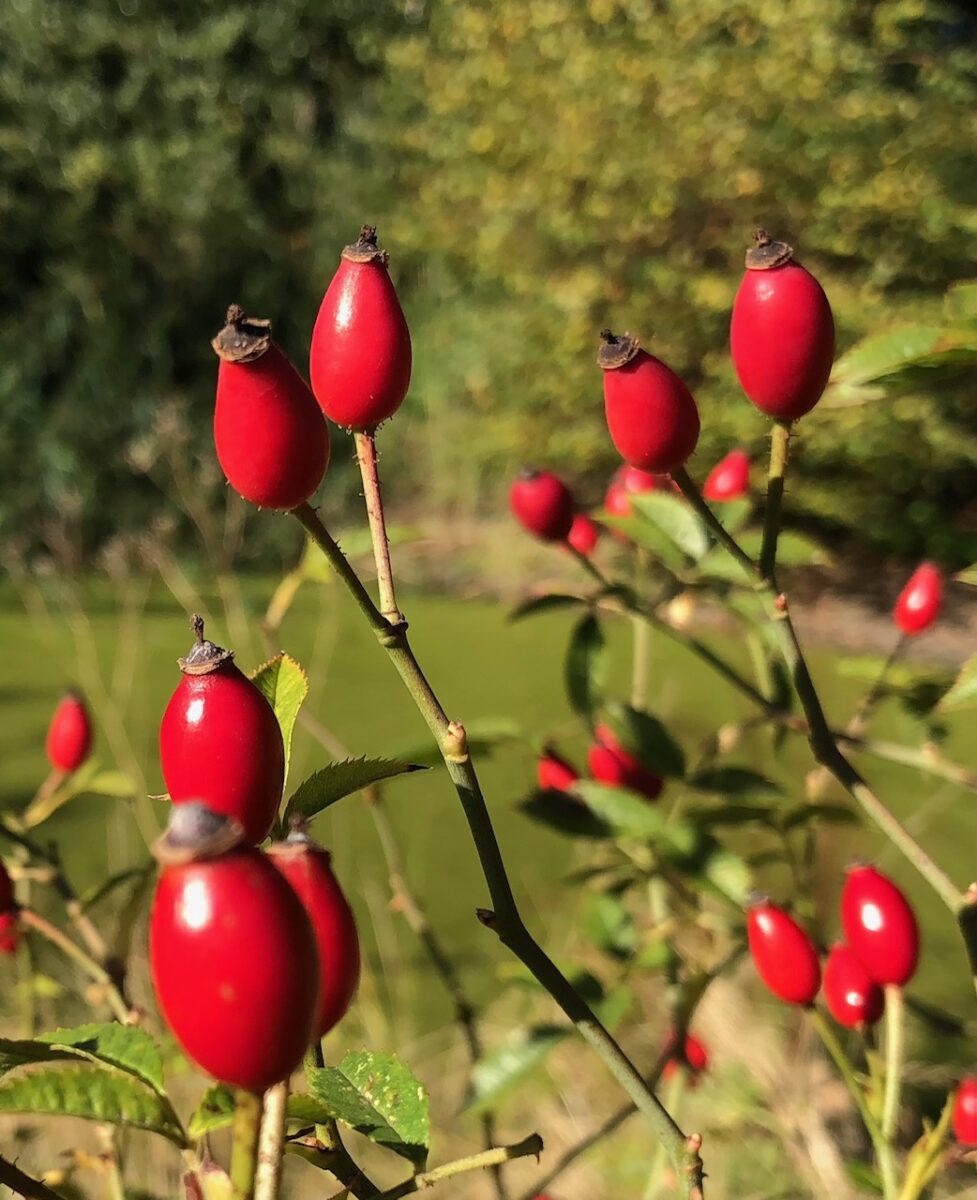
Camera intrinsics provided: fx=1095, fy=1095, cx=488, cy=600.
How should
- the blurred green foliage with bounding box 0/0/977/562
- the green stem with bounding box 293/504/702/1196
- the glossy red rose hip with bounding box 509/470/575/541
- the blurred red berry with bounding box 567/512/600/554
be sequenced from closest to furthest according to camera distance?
the green stem with bounding box 293/504/702/1196 → the glossy red rose hip with bounding box 509/470/575/541 → the blurred red berry with bounding box 567/512/600/554 → the blurred green foliage with bounding box 0/0/977/562

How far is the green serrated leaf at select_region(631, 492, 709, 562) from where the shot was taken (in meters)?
0.60

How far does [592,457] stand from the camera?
177 inches

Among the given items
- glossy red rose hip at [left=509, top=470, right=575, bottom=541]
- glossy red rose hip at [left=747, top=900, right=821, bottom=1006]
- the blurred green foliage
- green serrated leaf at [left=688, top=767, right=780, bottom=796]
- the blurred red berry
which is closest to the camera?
glossy red rose hip at [left=747, top=900, right=821, bottom=1006]

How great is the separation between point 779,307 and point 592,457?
4.19 m

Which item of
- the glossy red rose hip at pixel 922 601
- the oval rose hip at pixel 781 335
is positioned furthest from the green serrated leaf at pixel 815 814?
the oval rose hip at pixel 781 335


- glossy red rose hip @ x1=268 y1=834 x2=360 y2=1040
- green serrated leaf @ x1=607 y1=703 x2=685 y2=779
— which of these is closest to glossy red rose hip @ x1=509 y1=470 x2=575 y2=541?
green serrated leaf @ x1=607 y1=703 x2=685 y2=779

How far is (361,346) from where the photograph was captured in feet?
1.01

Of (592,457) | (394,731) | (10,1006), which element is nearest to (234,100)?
(592,457)

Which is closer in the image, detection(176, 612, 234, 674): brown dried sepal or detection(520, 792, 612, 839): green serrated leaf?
detection(176, 612, 234, 674): brown dried sepal

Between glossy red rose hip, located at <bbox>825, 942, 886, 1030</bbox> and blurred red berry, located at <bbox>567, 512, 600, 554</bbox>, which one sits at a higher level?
blurred red berry, located at <bbox>567, 512, 600, 554</bbox>

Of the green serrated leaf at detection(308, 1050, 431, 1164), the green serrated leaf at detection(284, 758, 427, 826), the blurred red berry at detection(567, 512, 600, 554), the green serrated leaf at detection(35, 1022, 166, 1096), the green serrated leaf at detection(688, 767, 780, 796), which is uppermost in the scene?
the green serrated leaf at detection(284, 758, 427, 826)

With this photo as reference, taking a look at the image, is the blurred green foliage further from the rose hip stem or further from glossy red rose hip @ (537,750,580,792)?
the rose hip stem

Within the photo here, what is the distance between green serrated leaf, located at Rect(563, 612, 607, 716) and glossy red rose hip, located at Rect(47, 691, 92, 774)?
298 millimetres

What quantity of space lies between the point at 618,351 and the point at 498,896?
17 cm
